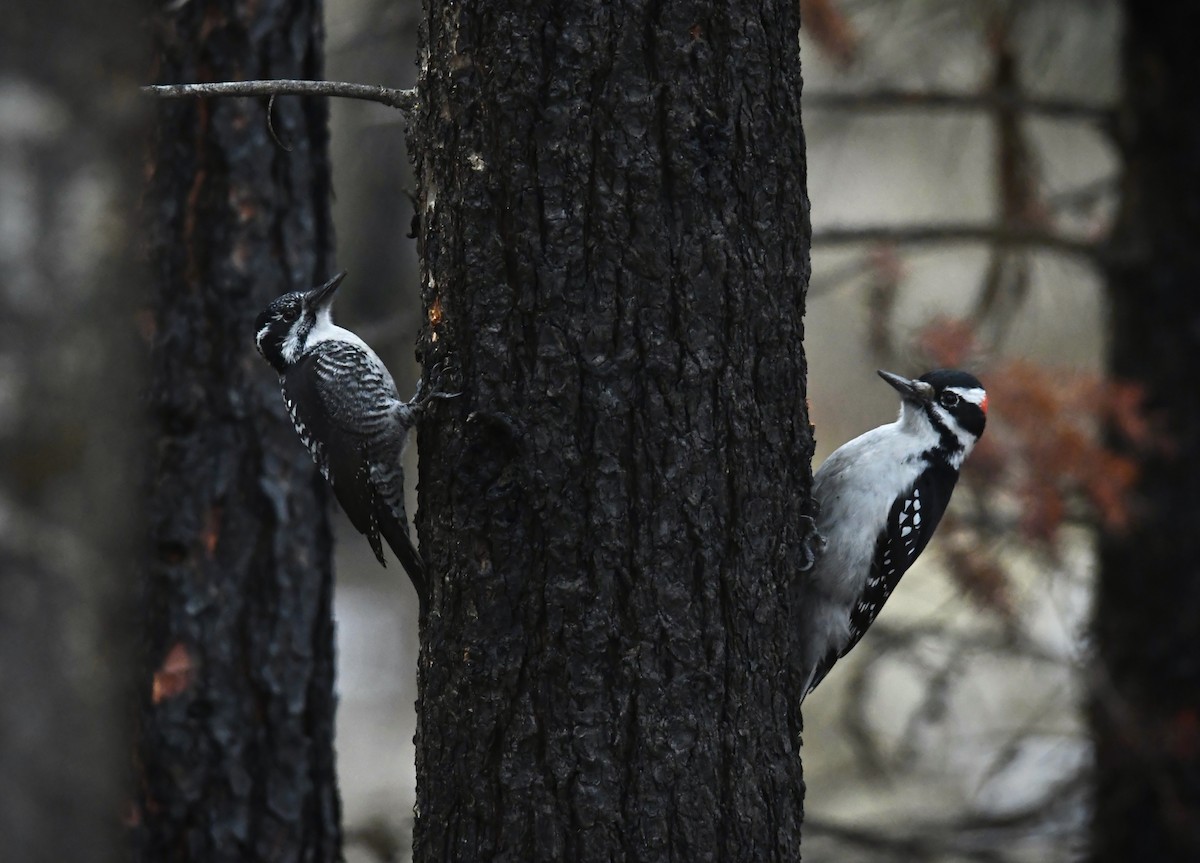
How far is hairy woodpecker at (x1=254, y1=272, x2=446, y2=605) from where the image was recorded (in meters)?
3.90

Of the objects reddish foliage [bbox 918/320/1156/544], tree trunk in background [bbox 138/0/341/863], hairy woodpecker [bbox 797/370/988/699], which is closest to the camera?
tree trunk in background [bbox 138/0/341/863]

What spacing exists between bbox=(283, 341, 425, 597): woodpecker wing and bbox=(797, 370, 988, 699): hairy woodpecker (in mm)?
1259

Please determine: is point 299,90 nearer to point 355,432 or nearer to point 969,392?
point 355,432

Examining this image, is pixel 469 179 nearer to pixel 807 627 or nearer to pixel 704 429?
pixel 704 429

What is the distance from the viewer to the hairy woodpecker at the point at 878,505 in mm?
3991

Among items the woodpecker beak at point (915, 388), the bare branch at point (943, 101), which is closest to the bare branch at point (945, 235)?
the bare branch at point (943, 101)

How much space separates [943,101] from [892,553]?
8.04ft

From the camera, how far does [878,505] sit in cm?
407

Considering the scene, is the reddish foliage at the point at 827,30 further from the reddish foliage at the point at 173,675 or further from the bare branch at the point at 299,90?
the reddish foliage at the point at 173,675

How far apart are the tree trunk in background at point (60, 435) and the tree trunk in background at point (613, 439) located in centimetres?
98

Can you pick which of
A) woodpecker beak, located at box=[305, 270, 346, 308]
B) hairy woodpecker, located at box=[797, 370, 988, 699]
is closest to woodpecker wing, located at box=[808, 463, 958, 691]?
hairy woodpecker, located at box=[797, 370, 988, 699]

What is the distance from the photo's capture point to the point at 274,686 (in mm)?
3965

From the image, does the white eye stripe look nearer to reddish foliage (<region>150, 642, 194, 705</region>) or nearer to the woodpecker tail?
the woodpecker tail

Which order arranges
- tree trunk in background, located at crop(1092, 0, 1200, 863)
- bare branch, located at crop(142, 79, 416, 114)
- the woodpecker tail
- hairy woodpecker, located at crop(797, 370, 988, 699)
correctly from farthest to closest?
tree trunk in background, located at crop(1092, 0, 1200, 863), hairy woodpecker, located at crop(797, 370, 988, 699), the woodpecker tail, bare branch, located at crop(142, 79, 416, 114)
